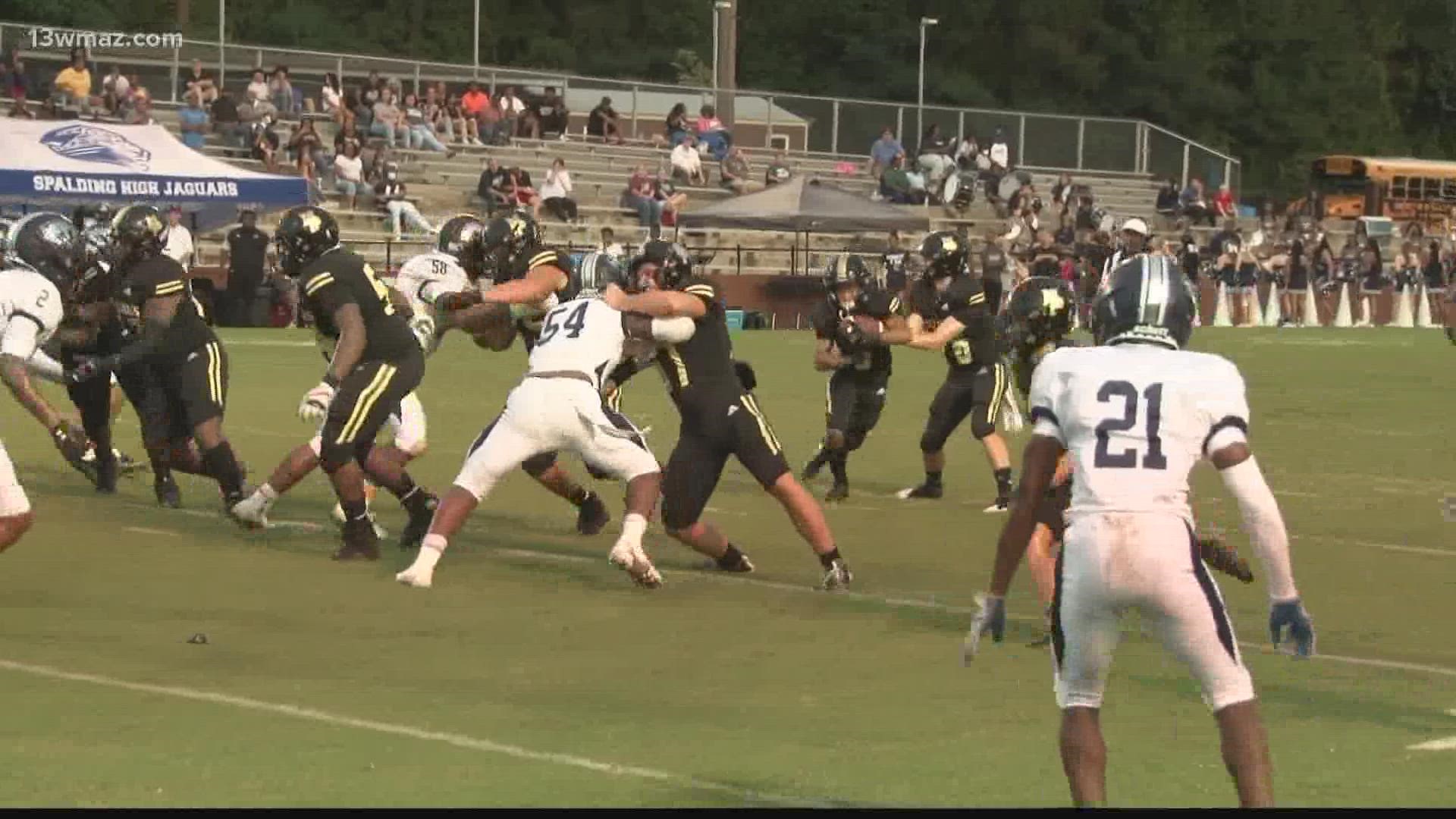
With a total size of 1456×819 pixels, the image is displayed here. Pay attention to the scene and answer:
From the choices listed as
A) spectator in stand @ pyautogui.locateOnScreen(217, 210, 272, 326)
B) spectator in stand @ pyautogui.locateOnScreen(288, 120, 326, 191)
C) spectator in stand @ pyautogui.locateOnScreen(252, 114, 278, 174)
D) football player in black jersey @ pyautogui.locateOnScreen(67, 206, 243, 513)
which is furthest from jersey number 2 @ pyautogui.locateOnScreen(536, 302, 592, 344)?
spectator in stand @ pyautogui.locateOnScreen(252, 114, 278, 174)

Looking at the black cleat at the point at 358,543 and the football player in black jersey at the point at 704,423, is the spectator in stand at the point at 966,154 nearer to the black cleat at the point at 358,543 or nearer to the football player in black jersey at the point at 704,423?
the black cleat at the point at 358,543

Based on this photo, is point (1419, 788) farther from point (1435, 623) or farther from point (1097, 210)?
point (1097, 210)

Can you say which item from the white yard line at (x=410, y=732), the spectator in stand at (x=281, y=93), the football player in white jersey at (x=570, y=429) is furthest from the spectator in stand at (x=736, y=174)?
the white yard line at (x=410, y=732)

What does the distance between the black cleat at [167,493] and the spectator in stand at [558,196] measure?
23896 mm

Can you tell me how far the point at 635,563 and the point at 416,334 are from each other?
2490mm

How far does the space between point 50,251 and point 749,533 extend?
13.9 feet

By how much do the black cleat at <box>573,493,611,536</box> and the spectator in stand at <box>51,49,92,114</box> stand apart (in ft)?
78.2

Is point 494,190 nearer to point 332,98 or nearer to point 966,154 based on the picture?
point 332,98

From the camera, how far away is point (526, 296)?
1295 cm

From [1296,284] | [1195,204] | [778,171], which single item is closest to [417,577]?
[778,171]

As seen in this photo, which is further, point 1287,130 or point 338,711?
point 1287,130

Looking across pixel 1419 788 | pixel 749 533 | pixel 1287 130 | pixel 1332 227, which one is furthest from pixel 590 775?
pixel 1287 130

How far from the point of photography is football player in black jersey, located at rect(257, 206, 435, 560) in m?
12.9

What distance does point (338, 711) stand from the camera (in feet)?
29.8
